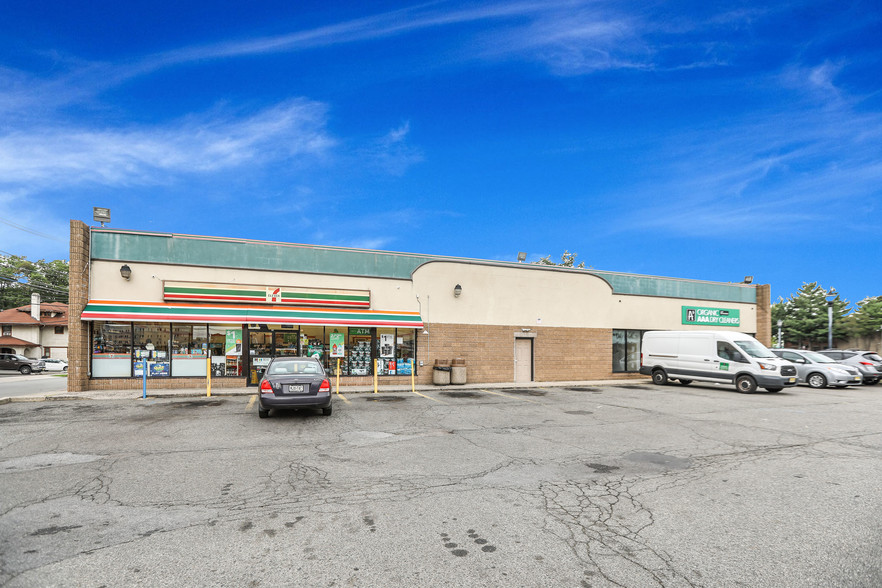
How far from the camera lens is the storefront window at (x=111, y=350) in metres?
16.0

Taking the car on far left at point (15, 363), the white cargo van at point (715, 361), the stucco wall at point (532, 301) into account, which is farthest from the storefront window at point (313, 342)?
the car on far left at point (15, 363)

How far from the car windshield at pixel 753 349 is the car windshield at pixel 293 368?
52.1 feet

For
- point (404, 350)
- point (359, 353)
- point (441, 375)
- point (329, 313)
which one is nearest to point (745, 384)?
point (441, 375)

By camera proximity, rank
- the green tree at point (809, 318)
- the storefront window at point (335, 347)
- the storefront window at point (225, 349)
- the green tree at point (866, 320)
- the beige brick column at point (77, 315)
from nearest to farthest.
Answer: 1. the beige brick column at point (77, 315)
2. the storefront window at point (225, 349)
3. the storefront window at point (335, 347)
4. the green tree at point (866, 320)
5. the green tree at point (809, 318)

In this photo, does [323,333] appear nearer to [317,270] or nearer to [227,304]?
[317,270]

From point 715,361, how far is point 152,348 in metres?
21.1

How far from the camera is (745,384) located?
57.9 feet

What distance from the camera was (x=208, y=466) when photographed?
671 centimetres

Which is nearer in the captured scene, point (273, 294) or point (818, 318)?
point (273, 294)

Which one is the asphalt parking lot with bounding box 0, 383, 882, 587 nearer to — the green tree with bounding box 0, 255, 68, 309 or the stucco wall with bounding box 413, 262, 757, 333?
the stucco wall with bounding box 413, 262, 757, 333

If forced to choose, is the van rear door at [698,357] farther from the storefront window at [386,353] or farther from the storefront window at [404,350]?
the storefront window at [386,353]

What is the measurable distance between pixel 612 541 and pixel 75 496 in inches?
232

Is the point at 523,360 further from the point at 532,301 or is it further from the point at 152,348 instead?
the point at 152,348

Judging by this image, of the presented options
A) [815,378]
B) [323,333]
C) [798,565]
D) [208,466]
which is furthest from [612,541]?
[815,378]
